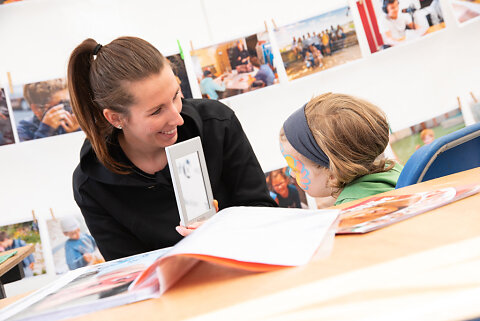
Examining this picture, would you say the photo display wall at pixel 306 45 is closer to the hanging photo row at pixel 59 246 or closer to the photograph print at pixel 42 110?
the photograph print at pixel 42 110

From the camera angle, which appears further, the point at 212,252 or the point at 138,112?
the point at 138,112

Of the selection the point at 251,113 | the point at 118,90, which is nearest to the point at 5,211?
the point at 251,113

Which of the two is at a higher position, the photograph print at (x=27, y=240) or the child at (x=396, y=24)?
the child at (x=396, y=24)

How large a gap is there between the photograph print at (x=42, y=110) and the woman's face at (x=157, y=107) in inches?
53.6

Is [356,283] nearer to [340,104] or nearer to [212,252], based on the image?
[212,252]

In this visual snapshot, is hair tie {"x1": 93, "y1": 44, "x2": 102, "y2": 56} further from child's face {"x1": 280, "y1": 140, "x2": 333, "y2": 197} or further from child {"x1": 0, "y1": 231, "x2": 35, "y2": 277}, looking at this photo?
child {"x1": 0, "y1": 231, "x2": 35, "y2": 277}

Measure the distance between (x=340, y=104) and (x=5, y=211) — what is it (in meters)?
2.08

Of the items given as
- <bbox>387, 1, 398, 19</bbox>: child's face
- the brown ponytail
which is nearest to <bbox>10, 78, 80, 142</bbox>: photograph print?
the brown ponytail

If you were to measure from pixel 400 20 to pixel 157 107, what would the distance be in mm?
1857

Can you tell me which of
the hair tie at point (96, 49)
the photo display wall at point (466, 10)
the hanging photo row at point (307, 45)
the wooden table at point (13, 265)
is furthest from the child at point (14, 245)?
the photo display wall at point (466, 10)

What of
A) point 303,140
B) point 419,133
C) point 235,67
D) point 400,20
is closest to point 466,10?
point 400,20

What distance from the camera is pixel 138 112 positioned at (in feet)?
4.70

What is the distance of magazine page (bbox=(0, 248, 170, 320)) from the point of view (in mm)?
526

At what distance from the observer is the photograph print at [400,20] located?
277 cm
